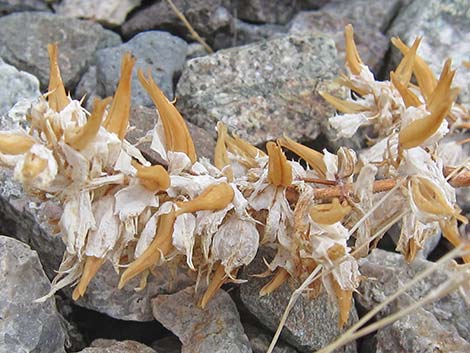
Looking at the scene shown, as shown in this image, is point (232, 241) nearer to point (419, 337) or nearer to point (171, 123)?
point (171, 123)

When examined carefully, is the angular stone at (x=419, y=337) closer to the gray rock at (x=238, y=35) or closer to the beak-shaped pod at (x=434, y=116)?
the beak-shaped pod at (x=434, y=116)

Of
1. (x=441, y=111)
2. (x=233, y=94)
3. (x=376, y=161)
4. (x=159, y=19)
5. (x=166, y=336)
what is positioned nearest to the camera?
(x=441, y=111)

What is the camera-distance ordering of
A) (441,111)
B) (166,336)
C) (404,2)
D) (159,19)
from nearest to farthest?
1. (441,111)
2. (166,336)
3. (159,19)
4. (404,2)

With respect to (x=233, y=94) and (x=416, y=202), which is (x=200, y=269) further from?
(x=233, y=94)

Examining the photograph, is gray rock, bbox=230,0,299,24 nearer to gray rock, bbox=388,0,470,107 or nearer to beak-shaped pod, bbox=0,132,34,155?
gray rock, bbox=388,0,470,107

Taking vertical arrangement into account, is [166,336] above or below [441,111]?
below

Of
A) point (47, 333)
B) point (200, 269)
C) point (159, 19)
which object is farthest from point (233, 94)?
point (47, 333)
